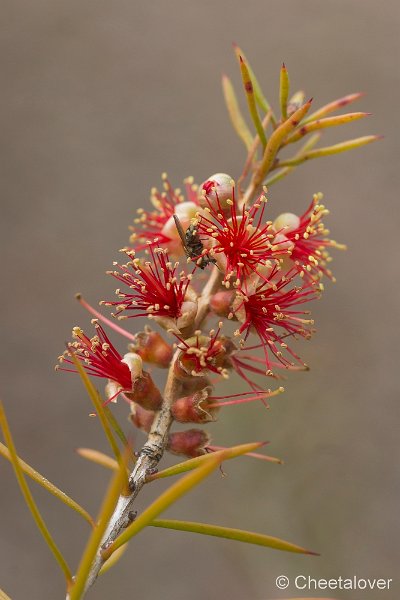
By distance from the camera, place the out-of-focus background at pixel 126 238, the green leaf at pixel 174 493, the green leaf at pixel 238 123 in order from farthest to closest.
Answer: the out-of-focus background at pixel 126 238 → the green leaf at pixel 238 123 → the green leaf at pixel 174 493

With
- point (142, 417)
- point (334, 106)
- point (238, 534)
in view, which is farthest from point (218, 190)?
point (238, 534)

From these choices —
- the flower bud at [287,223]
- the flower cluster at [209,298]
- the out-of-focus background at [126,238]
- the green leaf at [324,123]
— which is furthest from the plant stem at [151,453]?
the out-of-focus background at [126,238]

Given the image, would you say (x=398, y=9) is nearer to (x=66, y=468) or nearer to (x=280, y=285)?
(x=66, y=468)

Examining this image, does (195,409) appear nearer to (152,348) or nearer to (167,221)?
(152,348)

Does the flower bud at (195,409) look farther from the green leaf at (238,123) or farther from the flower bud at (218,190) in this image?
the green leaf at (238,123)

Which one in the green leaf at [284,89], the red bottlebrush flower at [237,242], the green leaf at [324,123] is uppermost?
the green leaf at [284,89]

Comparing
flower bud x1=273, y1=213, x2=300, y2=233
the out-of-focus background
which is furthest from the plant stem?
the out-of-focus background
